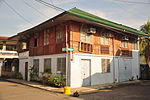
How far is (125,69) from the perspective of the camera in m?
17.7

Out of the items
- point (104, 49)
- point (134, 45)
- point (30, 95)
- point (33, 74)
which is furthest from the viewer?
point (134, 45)

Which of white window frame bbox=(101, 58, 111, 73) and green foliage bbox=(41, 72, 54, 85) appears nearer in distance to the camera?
green foliage bbox=(41, 72, 54, 85)

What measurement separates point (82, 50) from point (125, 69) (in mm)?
7015

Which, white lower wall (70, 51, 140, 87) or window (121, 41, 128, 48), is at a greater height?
window (121, 41, 128, 48)

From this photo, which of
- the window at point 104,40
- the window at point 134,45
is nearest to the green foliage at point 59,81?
the window at point 104,40

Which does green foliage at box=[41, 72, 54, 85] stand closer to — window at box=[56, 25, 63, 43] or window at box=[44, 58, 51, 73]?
window at box=[44, 58, 51, 73]

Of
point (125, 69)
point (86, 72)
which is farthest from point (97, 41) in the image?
point (125, 69)

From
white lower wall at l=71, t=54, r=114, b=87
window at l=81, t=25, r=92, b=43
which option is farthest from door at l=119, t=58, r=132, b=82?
window at l=81, t=25, r=92, b=43

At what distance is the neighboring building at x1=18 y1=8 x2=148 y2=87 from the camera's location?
511 inches

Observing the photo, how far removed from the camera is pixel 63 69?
43.6ft

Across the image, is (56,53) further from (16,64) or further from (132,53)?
(16,64)

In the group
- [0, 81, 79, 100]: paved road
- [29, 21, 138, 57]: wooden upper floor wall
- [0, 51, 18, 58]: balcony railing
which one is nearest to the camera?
[0, 81, 79, 100]: paved road

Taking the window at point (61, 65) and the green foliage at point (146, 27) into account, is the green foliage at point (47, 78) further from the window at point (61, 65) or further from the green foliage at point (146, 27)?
the green foliage at point (146, 27)

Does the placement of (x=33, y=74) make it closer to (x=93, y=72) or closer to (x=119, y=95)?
(x=93, y=72)
